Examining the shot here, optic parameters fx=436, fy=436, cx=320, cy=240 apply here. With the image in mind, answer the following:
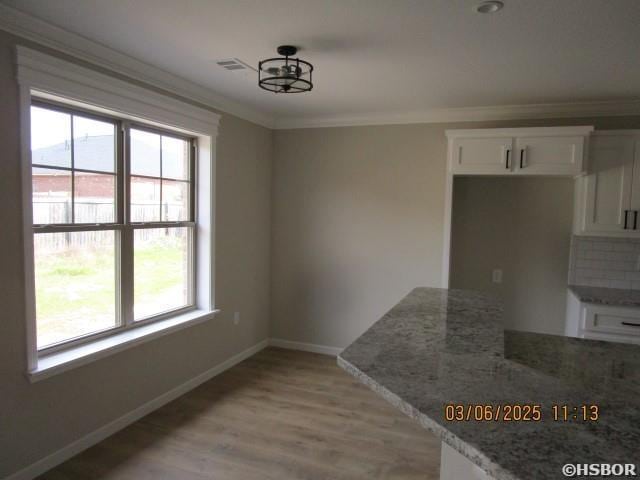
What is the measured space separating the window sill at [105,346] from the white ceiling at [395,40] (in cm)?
187

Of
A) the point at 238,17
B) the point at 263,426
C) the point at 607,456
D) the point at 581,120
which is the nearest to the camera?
the point at 607,456

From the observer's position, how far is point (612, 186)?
11.5 feet

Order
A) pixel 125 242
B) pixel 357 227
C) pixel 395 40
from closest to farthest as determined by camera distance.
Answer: pixel 395 40 → pixel 125 242 → pixel 357 227

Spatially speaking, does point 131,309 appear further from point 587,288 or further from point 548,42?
point 587,288

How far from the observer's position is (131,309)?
125 inches

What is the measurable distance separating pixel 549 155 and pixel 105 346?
3.56 meters

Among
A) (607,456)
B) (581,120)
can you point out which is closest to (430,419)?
(607,456)

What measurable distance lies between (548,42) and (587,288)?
90.3 inches

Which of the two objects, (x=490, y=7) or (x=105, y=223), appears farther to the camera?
(x=105, y=223)

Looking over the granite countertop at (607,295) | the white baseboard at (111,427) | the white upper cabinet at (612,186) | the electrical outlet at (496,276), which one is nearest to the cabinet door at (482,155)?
the white upper cabinet at (612,186)

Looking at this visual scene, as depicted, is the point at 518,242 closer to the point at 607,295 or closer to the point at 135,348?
the point at 607,295

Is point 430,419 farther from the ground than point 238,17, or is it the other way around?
point 238,17

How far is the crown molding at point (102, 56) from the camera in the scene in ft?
7.25

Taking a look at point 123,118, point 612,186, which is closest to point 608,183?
point 612,186
